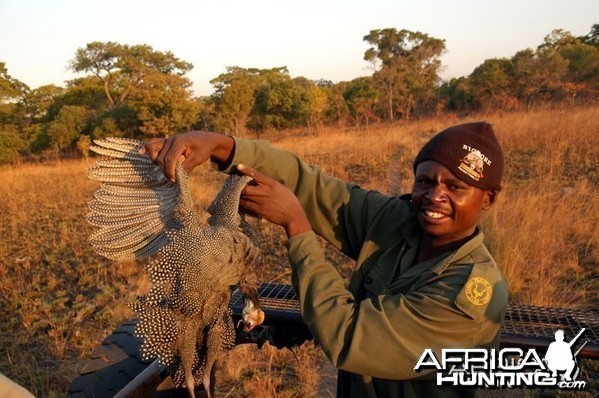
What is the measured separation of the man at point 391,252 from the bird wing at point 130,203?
0.12 m

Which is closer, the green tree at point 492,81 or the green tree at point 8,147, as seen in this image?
the green tree at point 8,147

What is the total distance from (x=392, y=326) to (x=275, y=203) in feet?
2.05

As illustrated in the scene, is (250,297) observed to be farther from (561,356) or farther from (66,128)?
(66,128)

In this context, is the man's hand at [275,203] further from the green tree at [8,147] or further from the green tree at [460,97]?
the green tree at [460,97]

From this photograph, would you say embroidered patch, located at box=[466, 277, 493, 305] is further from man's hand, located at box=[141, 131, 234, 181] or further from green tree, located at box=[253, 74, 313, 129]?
green tree, located at box=[253, 74, 313, 129]

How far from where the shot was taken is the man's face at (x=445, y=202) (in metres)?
1.82

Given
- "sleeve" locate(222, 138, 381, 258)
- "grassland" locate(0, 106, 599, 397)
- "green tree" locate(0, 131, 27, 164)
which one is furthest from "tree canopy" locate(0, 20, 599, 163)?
"sleeve" locate(222, 138, 381, 258)

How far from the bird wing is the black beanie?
1.07m

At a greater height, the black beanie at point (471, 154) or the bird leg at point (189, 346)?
the black beanie at point (471, 154)

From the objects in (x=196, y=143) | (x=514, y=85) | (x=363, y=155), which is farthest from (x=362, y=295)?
(x=514, y=85)

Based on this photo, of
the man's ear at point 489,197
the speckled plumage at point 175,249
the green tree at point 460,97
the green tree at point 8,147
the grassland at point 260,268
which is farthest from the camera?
the green tree at point 460,97

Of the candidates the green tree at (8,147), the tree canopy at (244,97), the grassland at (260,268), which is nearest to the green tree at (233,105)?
the tree canopy at (244,97)

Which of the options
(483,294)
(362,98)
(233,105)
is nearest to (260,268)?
(483,294)

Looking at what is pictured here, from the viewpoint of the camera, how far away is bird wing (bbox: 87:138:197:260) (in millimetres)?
1933
